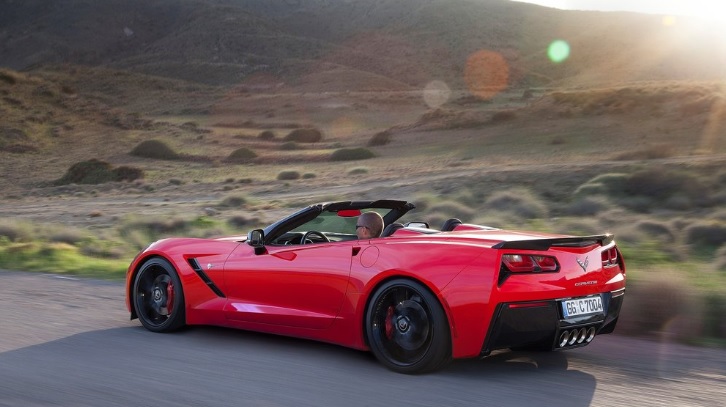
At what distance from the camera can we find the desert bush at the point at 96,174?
46094mm

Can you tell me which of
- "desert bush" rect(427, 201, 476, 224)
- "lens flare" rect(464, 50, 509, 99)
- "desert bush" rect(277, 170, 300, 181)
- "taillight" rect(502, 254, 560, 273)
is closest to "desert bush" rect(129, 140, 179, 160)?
"desert bush" rect(277, 170, 300, 181)

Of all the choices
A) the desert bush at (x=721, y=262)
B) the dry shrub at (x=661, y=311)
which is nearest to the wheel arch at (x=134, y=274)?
the dry shrub at (x=661, y=311)

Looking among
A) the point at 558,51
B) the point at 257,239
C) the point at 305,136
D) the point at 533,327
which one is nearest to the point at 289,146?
the point at 305,136

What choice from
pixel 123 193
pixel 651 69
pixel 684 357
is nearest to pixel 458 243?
pixel 684 357

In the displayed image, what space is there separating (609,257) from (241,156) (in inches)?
2009

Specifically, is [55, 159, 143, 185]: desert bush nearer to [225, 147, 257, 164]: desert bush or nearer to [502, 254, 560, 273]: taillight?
[225, 147, 257, 164]: desert bush

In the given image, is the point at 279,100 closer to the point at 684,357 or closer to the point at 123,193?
the point at 123,193

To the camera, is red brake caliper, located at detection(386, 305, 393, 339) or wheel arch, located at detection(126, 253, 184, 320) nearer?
red brake caliper, located at detection(386, 305, 393, 339)

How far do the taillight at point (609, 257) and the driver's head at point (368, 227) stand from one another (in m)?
1.56

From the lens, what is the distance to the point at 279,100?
299ft

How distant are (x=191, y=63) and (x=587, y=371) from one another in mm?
113474

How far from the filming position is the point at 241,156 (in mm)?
56312

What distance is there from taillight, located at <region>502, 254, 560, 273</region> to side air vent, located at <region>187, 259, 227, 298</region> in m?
2.35

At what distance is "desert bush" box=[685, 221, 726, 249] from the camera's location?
587 inches
